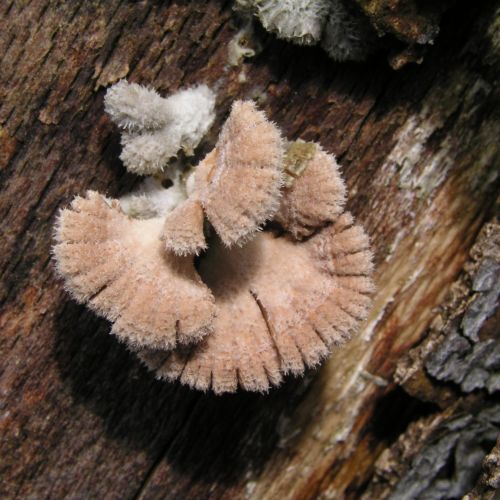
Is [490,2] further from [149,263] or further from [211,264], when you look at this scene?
[149,263]

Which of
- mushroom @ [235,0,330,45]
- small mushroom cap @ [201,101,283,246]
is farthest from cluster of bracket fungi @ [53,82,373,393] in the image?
mushroom @ [235,0,330,45]

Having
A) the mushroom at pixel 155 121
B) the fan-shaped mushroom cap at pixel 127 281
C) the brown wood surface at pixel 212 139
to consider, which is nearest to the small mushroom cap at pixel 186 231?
the fan-shaped mushroom cap at pixel 127 281

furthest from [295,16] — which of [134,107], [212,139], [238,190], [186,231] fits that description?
[186,231]

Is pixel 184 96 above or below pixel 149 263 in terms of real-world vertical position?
above

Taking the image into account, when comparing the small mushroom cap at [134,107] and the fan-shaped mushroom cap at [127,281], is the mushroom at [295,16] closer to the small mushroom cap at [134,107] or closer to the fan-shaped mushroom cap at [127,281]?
the small mushroom cap at [134,107]

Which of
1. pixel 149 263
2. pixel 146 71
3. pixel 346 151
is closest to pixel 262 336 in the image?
pixel 149 263

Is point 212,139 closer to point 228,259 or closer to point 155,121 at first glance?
point 155,121
